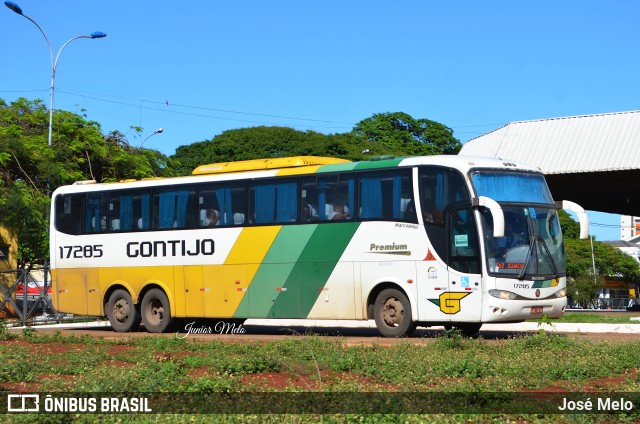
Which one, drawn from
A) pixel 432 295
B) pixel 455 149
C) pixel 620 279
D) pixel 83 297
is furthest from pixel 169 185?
pixel 620 279

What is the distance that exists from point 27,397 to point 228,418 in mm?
2522

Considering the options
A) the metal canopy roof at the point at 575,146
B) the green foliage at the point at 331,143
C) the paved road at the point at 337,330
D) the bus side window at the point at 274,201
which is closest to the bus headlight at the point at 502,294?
the paved road at the point at 337,330

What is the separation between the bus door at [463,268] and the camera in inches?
765

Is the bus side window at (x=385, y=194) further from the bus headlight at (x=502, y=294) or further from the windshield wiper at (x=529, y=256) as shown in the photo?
the windshield wiper at (x=529, y=256)

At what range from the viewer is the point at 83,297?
85.1 feet

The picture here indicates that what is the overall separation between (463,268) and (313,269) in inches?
143

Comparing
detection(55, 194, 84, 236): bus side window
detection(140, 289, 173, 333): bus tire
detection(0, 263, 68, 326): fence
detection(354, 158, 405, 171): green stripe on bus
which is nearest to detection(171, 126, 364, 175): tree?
detection(0, 263, 68, 326): fence

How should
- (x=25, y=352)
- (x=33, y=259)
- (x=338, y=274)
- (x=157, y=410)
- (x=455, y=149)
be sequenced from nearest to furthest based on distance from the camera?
(x=157, y=410) → (x=25, y=352) → (x=338, y=274) → (x=33, y=259) → (x=455, y=149)

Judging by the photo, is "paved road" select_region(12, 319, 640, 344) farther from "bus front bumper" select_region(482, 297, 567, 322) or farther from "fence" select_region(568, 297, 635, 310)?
"fence" select_region(568, 297, 635, 310)

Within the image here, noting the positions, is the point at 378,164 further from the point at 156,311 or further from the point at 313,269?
the point at 156,311

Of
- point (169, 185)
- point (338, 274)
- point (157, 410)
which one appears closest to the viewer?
point (157, 410)

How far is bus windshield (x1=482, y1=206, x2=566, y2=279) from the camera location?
19.3 metres

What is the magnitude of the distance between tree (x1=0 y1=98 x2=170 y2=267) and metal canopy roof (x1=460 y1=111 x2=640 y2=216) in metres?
14.5

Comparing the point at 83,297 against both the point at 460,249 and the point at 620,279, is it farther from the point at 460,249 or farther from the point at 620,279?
the point at 620,279
